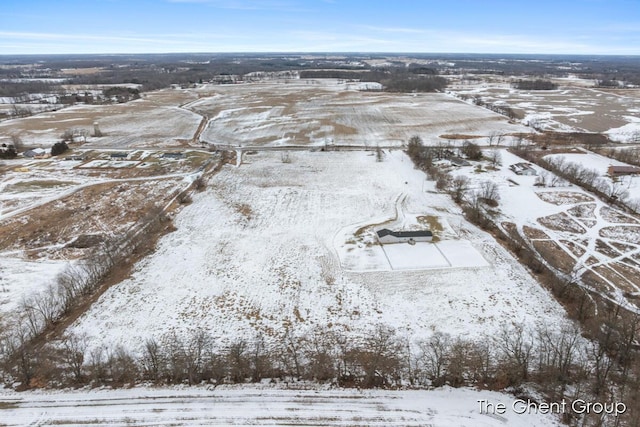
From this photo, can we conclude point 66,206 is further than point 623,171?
No

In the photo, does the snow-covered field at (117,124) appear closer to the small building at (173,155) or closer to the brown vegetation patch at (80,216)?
the small building at (173,155)

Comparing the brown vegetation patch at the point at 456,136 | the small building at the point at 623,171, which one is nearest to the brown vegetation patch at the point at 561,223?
the small building at the point at 623,171

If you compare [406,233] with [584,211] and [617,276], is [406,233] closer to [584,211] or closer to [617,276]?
[617,276]

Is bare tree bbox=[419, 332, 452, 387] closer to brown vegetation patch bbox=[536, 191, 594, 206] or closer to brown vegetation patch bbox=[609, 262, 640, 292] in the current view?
brown vegetation patch bbox=[609, 262, 640, 292]

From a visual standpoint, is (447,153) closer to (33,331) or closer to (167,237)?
(167,237)

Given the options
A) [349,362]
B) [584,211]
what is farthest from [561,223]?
[349,362]

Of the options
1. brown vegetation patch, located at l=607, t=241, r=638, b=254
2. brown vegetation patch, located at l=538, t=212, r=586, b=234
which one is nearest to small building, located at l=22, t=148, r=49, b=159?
brown vegetation patch, located at l=538, t=212, r=586, b=234
